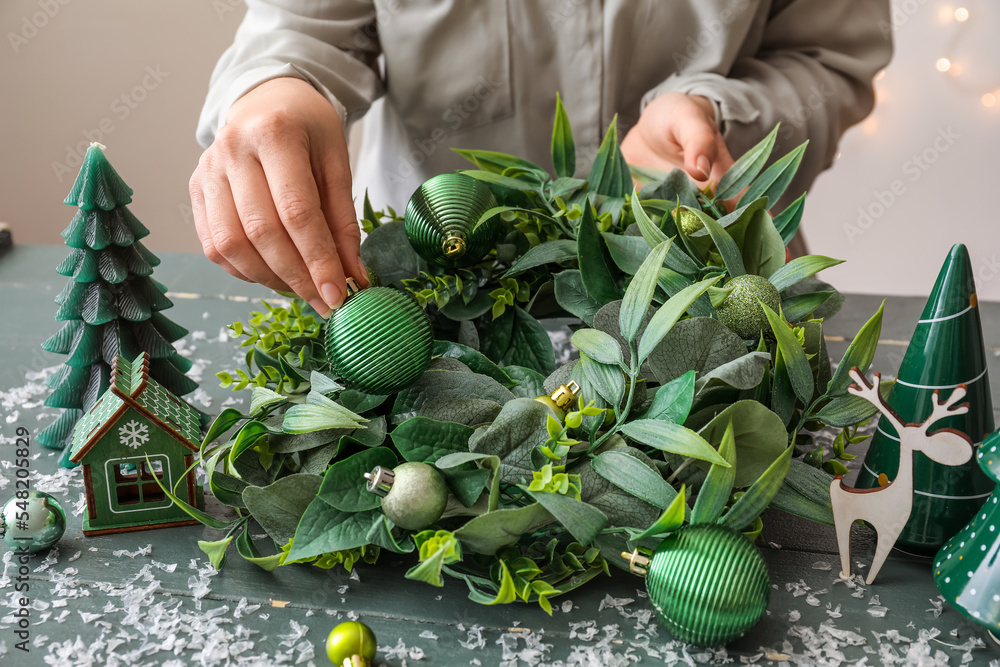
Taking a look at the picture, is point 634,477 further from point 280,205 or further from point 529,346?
point 280,205

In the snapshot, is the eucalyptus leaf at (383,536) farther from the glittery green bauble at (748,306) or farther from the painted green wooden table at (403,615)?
the glittery green bauble at (748,306)

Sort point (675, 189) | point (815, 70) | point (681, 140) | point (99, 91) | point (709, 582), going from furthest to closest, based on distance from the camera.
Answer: point (99, 91)
point (815, 70)
point (681, 140)
point (675, 189)
point (709, 582)

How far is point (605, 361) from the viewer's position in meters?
0.42

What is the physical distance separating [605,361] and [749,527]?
0.42 feet

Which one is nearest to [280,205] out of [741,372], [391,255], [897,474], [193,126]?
[391,255]

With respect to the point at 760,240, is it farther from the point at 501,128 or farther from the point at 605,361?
the point at 501,128

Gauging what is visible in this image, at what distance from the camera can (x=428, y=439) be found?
0.41 m

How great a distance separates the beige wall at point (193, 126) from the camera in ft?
5.38

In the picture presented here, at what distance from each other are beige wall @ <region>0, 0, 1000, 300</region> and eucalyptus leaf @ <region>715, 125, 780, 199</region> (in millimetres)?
1544

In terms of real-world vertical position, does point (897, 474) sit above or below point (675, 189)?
below

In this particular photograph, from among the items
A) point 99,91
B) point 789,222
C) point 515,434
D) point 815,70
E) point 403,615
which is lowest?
point 403,615

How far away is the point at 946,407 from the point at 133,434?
481 mm

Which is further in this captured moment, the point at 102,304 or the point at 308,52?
the point at 308,52

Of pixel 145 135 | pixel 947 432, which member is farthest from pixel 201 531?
pixel 145 135
